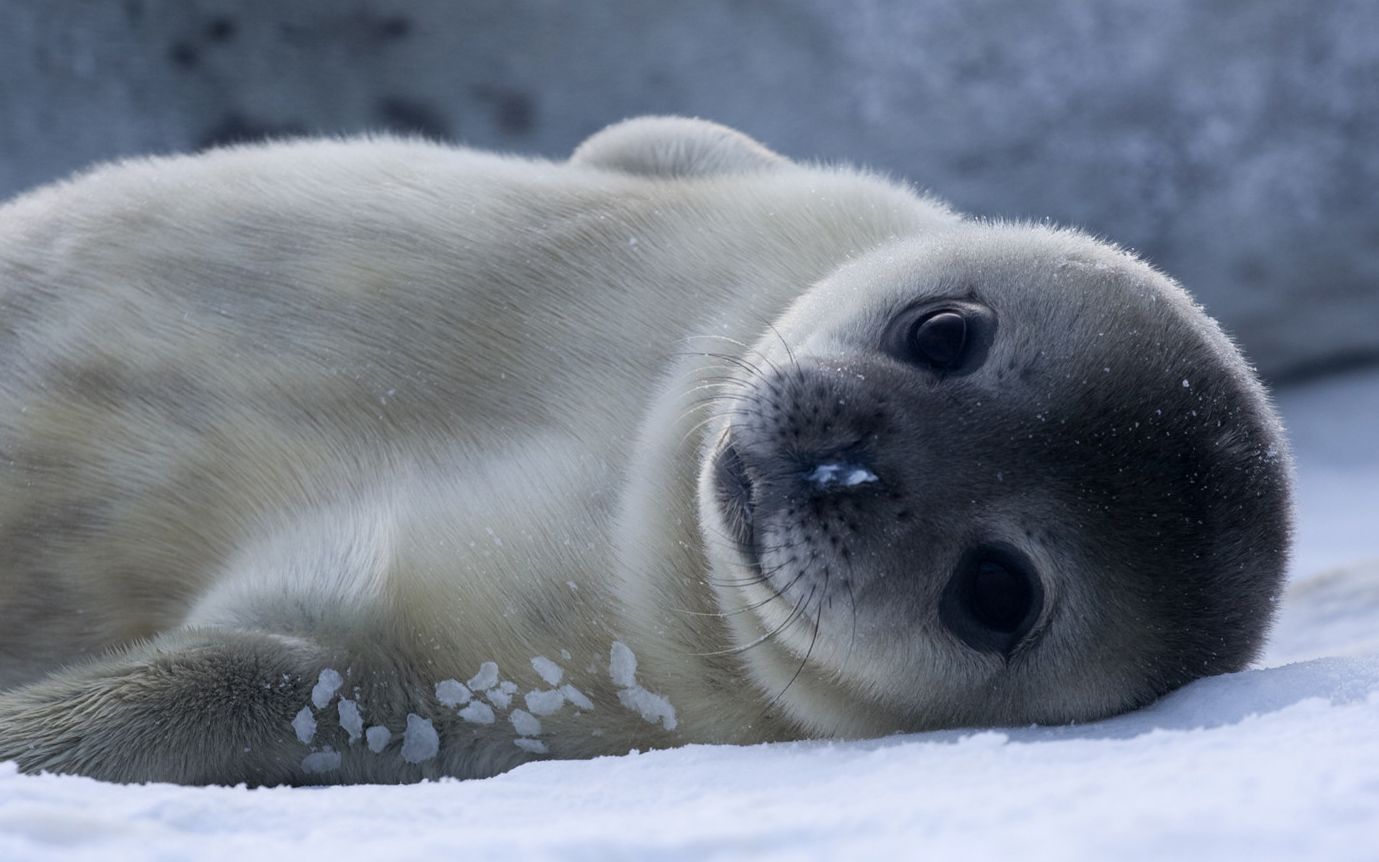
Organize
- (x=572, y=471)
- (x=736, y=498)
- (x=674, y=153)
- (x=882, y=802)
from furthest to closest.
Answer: (x=674, y=153)
(x=572, y=471)
(x=736, y=498)
(x=882, y=802)

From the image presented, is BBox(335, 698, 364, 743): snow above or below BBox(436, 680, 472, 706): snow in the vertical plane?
below

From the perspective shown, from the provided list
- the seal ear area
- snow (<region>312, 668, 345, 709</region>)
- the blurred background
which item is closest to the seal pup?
snow (<region>312, 668, 345, 709</region>)

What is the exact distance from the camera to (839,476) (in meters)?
2.04

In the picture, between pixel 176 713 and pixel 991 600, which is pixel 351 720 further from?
pixel 991 600

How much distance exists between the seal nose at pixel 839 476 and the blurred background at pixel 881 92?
263cm

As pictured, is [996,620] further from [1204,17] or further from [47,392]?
[1204,17]

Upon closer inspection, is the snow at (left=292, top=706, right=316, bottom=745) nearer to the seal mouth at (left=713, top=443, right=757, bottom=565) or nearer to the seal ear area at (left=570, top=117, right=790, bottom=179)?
the seal mouth at (left=713, top=443, right=757, bottom=565)

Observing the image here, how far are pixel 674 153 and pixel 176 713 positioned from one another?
163 cm

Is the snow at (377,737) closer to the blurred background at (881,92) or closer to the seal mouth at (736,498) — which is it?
the seal mouth at (736,498)

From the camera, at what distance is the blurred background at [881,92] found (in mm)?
4320

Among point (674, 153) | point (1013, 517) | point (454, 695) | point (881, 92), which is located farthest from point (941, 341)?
point (881, 92)

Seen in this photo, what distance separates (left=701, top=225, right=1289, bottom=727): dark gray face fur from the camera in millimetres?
2033

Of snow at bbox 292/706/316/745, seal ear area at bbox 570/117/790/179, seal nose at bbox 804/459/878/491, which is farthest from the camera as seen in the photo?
seal ear area at bbox 570/117/790/179

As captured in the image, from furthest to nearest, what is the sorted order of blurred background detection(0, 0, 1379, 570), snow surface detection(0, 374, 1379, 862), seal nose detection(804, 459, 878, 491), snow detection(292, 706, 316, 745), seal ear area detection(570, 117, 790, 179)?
blurred background detection(0, 0, 1379, 570)
seal ear area detection(570, 117, 790, 179)
snow detection(292, 706, 316, 745)
seal nose detection(804, 459, 878, 491)
snow surface detection(0, 374, 1379, 862)
